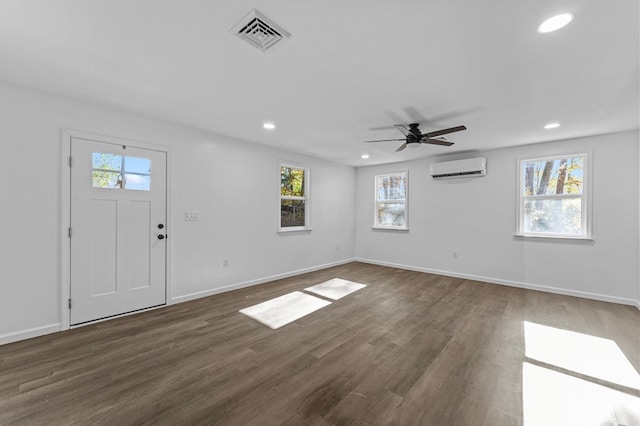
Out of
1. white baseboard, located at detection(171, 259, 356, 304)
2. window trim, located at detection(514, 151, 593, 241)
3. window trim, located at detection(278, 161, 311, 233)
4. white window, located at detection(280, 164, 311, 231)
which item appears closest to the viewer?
white baseboard, located at detection(171, 259, 356, 304)

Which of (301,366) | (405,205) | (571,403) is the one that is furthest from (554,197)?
(301,366)

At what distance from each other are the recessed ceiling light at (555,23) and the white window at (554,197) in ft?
11.8

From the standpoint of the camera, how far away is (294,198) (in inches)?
218

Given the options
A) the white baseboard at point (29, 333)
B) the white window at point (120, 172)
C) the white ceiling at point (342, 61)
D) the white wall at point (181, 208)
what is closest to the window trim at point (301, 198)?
the white wall at point (181, 208)

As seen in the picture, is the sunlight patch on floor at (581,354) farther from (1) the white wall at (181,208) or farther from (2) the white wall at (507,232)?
(1) the white wall at (181,208)

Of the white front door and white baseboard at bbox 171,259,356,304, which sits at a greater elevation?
the white front door

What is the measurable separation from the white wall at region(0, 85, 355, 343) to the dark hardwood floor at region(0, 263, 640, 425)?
20.0 inches

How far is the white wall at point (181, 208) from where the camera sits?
2662 millimetres

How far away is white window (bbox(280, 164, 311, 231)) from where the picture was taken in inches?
211

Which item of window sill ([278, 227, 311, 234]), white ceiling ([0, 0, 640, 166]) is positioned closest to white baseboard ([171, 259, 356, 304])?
window sill ([278, 227, 311, 234])

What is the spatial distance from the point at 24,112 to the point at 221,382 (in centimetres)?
329

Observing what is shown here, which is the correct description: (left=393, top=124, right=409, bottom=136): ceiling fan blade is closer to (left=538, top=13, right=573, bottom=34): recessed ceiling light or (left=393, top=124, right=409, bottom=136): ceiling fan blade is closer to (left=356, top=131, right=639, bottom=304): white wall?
(left=538, top=13, right=573, bottom=34): recessed ceiling light

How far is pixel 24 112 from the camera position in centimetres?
270

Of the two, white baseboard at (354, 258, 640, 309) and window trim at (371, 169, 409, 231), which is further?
window trim at (371, 169, 409, 231)
